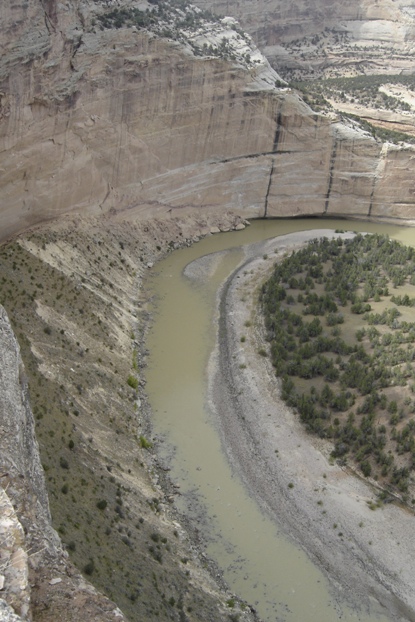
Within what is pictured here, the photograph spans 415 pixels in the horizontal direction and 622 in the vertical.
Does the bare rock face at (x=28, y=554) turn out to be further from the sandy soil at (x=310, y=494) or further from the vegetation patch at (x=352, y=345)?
the vegetation patch at (x=352, y=345)

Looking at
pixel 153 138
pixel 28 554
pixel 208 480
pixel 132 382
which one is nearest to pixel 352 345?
pixel 132 382

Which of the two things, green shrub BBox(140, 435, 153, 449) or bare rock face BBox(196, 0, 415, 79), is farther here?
bare rock face BBox(196, 0, 415, 79)

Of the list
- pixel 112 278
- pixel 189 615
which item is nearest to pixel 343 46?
pixel 112 278

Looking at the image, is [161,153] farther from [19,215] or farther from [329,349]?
[329,349]

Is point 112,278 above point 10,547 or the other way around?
the other way around

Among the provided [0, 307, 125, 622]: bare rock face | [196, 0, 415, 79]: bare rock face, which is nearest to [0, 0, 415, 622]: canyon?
[0, 307, 125, 622]: bare rock face

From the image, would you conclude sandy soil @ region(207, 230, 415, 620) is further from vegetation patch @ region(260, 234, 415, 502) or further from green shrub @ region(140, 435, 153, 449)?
green shrub @ region(140, 435, 153, 449)
